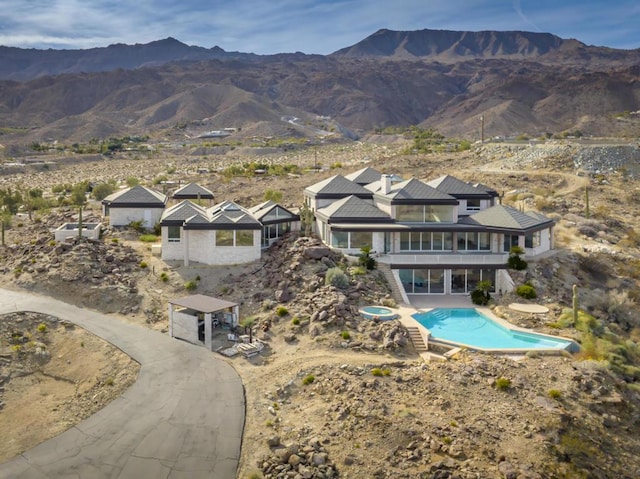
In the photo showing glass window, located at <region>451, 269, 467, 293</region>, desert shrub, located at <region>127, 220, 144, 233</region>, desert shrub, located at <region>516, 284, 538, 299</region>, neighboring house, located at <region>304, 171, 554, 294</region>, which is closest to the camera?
desert shrub, located at <region>516, 284, 538, 299</region>

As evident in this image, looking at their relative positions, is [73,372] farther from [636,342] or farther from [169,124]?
[169,124]

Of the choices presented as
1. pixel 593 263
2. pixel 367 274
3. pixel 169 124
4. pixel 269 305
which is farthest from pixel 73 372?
pixel 169 124

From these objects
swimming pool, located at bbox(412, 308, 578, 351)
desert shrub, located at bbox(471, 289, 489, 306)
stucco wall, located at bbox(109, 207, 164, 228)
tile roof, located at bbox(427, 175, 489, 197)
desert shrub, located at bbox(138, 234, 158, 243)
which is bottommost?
swimming pool, located at bbox(412, 308, 578, 351)

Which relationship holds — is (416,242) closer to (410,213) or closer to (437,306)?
(410,213)

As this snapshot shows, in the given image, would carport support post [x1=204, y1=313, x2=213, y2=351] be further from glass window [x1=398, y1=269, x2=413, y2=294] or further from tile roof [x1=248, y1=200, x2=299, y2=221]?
glass window [x1=398, y1=269, x2=413, y2=294]

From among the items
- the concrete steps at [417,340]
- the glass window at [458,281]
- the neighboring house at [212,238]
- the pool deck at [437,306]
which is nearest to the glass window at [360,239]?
the pool deck at [437,306]

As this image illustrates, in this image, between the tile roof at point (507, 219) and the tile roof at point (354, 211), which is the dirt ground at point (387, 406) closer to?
the tile roof at point (507, 219)

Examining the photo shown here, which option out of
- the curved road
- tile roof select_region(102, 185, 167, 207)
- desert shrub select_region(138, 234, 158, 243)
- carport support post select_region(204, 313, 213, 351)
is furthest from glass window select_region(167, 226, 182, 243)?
the curved road
